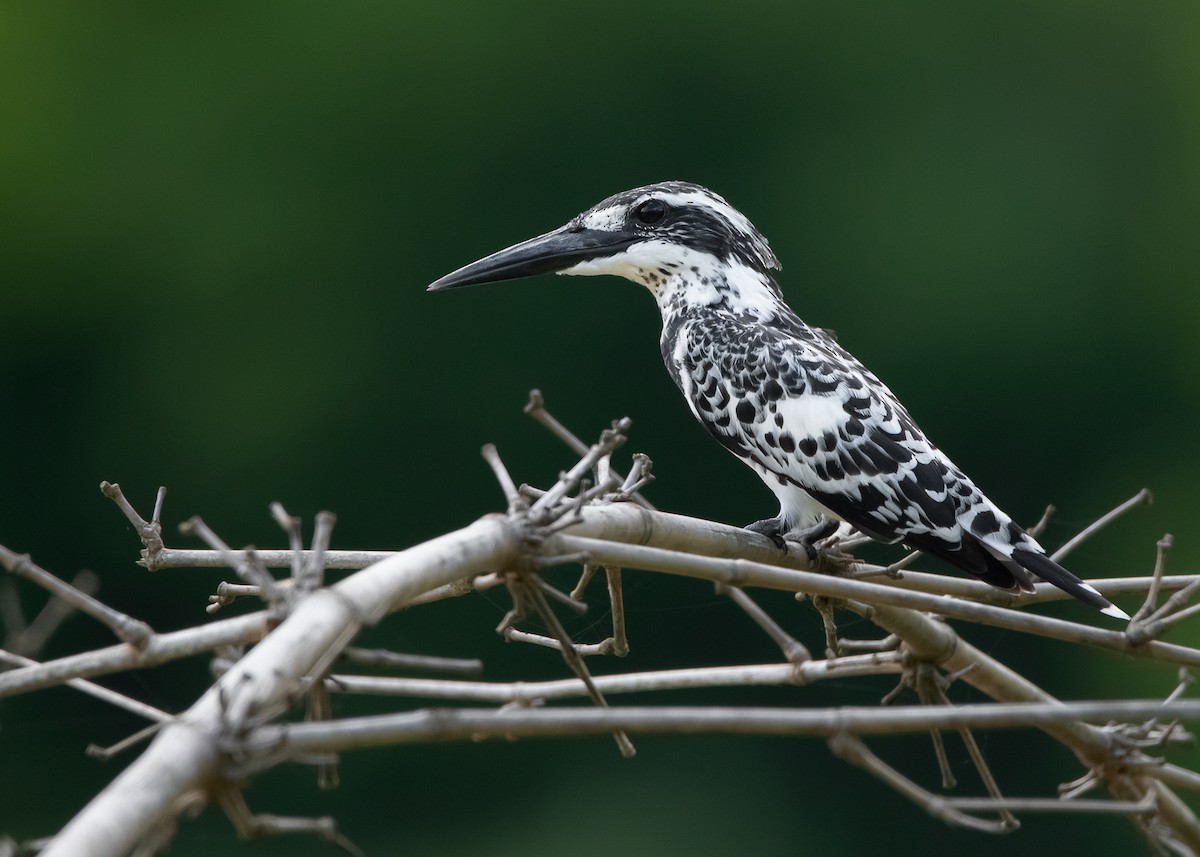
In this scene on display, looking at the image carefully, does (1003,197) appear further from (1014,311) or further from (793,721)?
(793,721)

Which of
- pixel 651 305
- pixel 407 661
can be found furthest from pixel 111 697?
pixel 651 305

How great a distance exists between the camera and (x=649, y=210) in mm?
2971

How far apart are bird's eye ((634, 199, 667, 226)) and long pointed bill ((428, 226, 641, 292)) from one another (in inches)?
1.6

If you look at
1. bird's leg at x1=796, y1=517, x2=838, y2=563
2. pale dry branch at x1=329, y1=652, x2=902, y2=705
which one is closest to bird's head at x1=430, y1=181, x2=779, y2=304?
bird's leg at x1=796, y1=517, x2=838, y2=563

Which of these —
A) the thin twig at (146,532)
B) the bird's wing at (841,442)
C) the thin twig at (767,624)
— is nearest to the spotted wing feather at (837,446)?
the bird's wing at (841,442)

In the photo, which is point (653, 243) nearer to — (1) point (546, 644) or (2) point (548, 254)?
(2) point (548, 254)

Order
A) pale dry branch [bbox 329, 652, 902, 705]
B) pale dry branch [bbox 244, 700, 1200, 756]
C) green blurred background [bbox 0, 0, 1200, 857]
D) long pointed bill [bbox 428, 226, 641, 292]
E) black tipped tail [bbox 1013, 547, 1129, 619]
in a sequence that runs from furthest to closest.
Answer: green blurred background [bbox 0, 0, 1200, 857] < long pointed bill [bbox 428, 226, 641, 292] < black tipped tail [bbox 1013, 547, 1129, 619] < pale dry branch [bbox 329, 652, 902, 705] < pale dry branch [bbox 244, 700, 1200, 756]

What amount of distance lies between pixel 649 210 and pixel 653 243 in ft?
0.21

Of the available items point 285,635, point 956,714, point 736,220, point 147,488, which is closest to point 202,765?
point 285,635

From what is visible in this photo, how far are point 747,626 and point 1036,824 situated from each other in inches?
87.0

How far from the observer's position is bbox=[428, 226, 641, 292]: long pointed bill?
2.84m

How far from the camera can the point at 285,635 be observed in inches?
44.3

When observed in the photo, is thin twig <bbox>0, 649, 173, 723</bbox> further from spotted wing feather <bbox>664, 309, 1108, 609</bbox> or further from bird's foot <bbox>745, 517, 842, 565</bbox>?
spotted wing feather <bbox>664, 309, 1108, 609</bbox>

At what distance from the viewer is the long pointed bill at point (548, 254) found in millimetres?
2840
